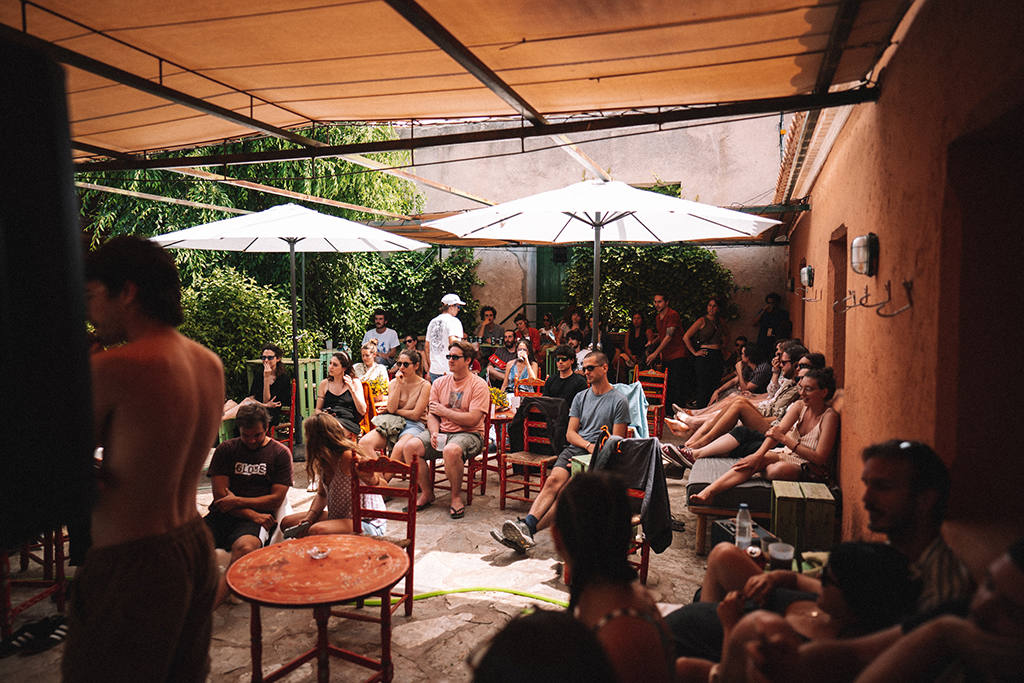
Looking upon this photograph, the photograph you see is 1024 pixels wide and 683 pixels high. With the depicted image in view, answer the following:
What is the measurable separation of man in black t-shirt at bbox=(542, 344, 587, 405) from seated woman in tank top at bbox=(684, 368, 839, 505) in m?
1.65

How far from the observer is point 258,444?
4.24m

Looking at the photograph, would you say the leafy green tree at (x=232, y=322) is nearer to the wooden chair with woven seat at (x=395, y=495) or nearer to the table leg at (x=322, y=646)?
the wooden chair with woven seat at (x=395, y=495)

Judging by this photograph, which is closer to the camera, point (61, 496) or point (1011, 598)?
point (61, 496)

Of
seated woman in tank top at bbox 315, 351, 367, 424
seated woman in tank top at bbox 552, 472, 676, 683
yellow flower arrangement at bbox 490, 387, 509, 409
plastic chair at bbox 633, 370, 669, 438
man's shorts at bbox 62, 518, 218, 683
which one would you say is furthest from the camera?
plastic chair at bbox 633, 370, 669, 438

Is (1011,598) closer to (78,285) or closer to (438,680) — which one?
(78,285)

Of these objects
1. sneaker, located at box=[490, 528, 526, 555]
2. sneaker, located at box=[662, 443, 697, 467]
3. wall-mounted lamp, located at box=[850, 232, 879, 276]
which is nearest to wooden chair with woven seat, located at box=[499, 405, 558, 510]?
sneaker, located at box=[490, 528, 526, 555]

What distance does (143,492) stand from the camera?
185 cm

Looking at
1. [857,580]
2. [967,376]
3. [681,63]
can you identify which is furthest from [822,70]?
[857,580]

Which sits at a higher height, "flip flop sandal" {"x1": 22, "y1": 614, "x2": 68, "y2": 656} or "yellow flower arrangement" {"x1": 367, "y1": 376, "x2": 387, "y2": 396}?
"yellow flower arrangement" {"x1": 367, "y1": 376, "x2": 387, "y2": 396}

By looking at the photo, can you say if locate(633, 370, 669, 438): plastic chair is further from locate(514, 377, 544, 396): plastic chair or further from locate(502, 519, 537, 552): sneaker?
locate(502, 519, 537, 552): sneaker

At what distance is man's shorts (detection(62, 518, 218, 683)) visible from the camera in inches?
70.1

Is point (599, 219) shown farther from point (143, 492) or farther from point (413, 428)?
point (143, 492)

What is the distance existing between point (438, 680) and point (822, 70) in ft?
12.8

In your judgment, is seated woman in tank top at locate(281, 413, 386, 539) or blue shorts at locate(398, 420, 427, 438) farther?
blue shorts at locate(398, 420, 427, 438)
